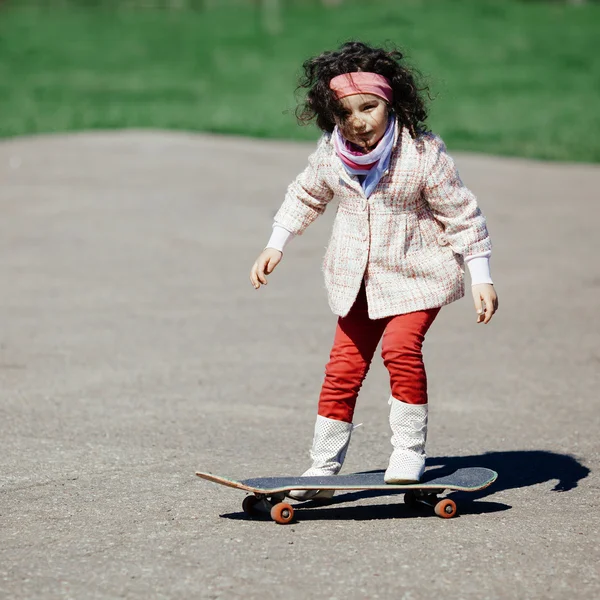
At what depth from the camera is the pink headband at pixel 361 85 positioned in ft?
13.7

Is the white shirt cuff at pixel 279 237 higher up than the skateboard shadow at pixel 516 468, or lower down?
higher up

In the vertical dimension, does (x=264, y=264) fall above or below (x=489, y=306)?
above

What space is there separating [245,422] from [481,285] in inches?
68.9

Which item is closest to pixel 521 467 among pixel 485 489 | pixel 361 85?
pixel 485 489

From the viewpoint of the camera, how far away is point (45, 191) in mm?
12492

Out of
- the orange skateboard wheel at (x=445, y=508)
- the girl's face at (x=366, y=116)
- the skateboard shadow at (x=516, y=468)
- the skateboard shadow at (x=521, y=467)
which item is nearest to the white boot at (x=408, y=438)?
the orange skateboard wheel at (x=445, y=508)

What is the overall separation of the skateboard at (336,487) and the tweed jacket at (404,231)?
60 centimetres

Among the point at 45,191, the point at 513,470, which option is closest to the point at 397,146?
the point at 513,470

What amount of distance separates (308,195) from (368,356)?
2.10 feet

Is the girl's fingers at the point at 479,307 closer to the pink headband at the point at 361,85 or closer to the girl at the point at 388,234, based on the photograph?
the girl at the point at 388,234

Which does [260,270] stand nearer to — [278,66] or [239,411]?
[239,411]

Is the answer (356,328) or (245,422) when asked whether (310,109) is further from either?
(245,422)

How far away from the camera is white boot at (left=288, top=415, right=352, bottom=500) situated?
4336 millimetres

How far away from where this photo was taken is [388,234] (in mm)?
4254
